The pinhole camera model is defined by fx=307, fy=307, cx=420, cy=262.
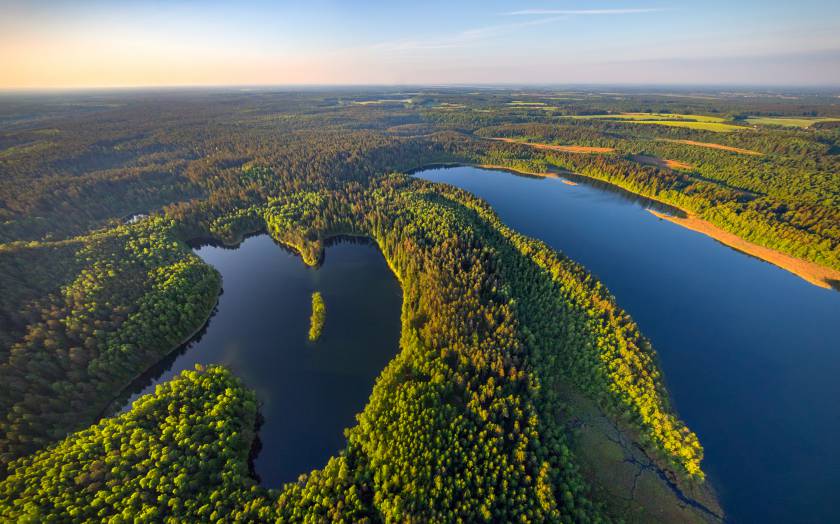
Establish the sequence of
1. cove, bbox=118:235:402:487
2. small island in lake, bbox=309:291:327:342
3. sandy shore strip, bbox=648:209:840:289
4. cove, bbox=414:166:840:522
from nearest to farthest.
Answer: cove, bbox=414:166:840:522, cove, bbox=118:235:402:487, small island in lake, bbox=309:291:327:342, sandy shore strip, bbox=648:209:840:289

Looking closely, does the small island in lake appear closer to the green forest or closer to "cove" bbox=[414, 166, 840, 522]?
the green forest

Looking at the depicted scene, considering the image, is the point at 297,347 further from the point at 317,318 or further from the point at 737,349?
the point at 737,349

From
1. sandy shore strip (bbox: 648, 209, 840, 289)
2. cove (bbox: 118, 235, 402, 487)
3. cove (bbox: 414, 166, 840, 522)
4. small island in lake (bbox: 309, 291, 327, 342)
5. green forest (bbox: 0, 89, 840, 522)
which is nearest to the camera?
green forest (bbox: 0, 89, 840, 522)

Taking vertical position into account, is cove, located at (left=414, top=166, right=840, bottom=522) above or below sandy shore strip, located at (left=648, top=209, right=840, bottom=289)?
below

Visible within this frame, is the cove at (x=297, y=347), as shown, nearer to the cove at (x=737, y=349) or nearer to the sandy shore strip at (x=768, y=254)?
the cove at (x=737, y=349)

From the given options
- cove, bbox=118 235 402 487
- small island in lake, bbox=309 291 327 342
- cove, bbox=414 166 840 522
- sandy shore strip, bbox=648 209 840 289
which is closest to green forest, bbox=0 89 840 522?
small island in lake, bbox=309 291 327 342
